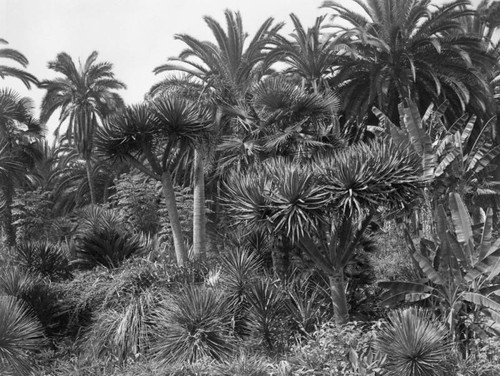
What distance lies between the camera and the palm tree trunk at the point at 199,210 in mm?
17641

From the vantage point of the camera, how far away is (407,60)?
21328 mm

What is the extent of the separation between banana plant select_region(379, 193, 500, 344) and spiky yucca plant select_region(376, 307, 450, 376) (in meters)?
1.60

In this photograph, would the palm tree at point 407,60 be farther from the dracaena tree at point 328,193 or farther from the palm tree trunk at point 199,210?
the dracaena tree at point 328,193

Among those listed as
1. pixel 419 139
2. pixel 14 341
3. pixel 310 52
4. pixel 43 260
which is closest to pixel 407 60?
pixel 310 52

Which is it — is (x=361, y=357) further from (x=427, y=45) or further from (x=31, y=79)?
(x=31, y=79)

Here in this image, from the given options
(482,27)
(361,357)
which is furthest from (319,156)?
(482,27)

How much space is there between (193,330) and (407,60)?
13672mm

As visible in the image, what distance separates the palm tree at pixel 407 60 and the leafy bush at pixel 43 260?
1121 centimetres

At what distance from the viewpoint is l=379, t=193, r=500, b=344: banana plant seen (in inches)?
465

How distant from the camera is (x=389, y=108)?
22.1 meters

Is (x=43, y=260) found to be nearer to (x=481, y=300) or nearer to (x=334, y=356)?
(x=334, y=356)

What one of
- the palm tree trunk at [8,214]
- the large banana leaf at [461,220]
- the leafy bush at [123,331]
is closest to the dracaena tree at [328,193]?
the large banana leaf at [461,220]

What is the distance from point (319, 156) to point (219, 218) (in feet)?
40.1

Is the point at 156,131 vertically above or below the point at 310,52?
below
